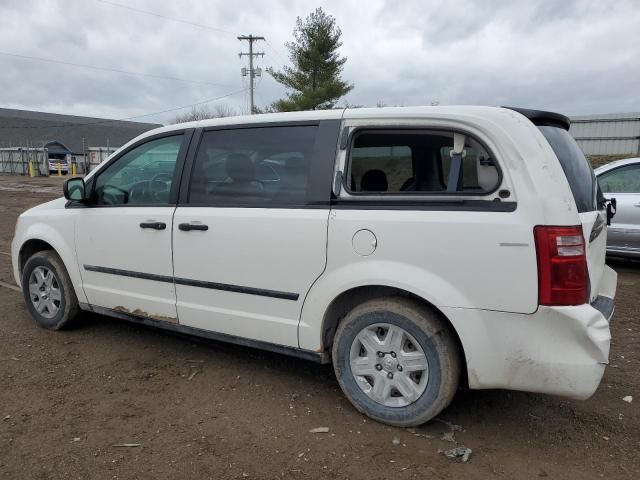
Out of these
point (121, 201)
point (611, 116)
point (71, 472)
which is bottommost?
point (71, 472)

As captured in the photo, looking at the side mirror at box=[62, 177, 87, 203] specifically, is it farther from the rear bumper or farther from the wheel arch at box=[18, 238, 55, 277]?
the rear bumper

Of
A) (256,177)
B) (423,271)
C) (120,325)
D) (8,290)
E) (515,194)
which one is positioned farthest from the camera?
(8,290)

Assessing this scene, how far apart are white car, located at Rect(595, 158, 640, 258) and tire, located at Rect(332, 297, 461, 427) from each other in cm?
511

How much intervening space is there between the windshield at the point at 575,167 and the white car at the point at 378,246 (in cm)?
2

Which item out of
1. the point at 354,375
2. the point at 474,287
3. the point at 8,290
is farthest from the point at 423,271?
the point at 8,290

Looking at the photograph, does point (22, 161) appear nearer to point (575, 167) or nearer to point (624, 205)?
point (624, 205)

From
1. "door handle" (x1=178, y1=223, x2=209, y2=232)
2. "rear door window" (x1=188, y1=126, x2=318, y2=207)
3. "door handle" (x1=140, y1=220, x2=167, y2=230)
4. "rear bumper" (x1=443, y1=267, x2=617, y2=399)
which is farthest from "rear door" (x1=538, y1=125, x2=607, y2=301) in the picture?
"door handle" (x1=140, y1=220, x2=167, y2=230)

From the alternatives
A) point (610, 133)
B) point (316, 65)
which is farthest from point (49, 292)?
point (316, 65)

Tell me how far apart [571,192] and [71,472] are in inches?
113

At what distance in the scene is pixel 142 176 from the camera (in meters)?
3.95

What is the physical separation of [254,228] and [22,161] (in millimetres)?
46037

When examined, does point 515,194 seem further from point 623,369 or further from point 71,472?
point 71,472

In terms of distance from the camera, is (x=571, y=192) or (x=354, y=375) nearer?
(x=571, y=192)

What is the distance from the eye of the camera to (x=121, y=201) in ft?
13.1
